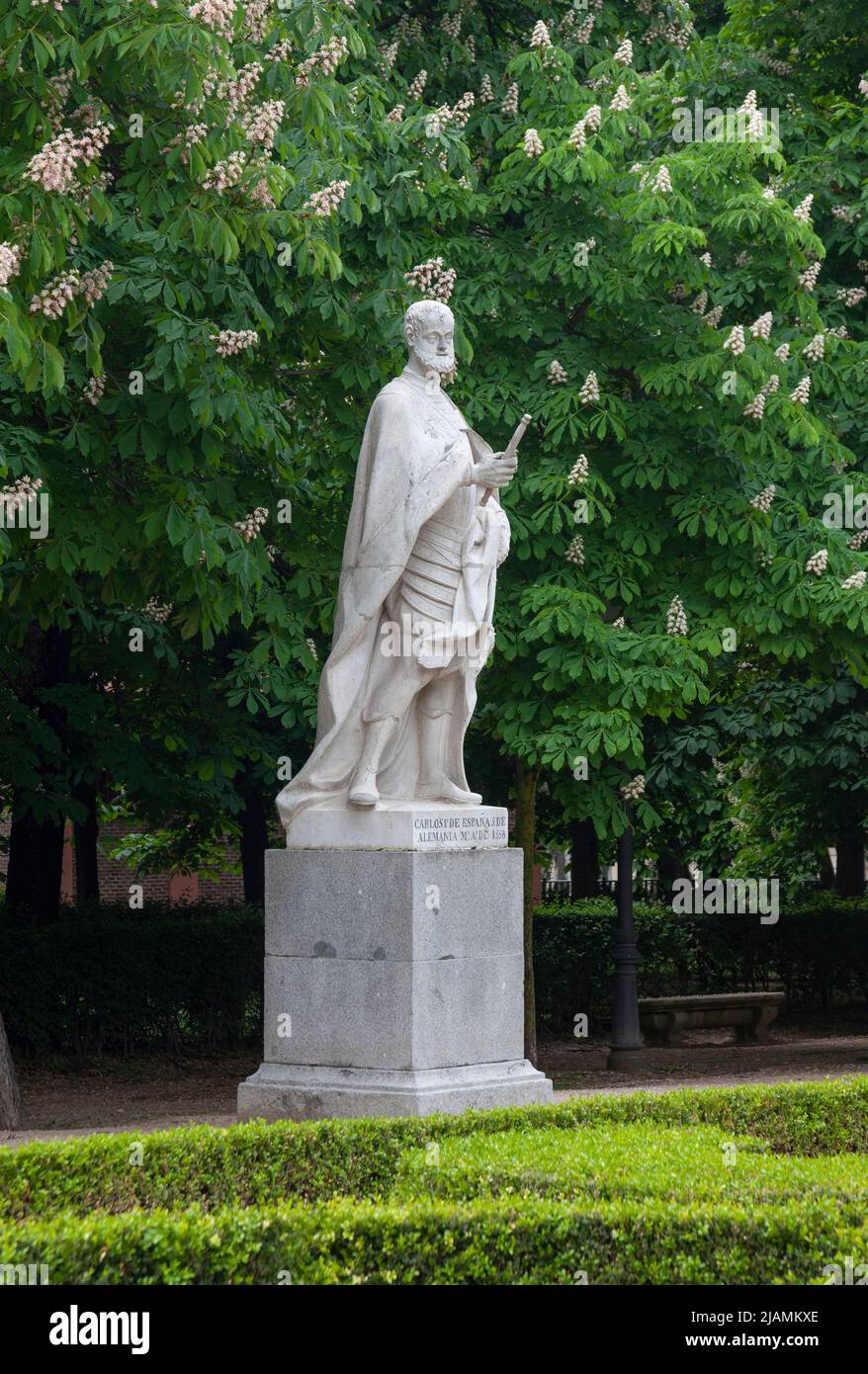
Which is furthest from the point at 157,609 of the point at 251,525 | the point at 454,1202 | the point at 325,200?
the point at 454,1202

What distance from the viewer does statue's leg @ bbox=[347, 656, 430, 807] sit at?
9977 millimetres

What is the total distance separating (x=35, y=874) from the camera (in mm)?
18266

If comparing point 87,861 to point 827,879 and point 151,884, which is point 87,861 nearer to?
point 827,879

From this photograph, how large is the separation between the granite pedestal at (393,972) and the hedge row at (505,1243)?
2.56 meters

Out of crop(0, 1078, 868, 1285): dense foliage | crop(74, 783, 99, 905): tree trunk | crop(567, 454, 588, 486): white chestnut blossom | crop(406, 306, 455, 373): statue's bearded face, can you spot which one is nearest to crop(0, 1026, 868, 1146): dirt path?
crop(74, 783, 99, 905): tree trunk

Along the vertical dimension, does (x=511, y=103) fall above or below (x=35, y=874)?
above

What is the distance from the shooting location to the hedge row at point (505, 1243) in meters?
6.36

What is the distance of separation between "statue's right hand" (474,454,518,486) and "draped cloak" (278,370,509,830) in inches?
2.7

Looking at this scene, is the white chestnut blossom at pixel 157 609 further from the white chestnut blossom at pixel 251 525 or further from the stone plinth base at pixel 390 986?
the stone plinth base at pixel 390 986

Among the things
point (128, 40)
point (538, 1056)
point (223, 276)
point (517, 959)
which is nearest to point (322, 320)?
point (223, 276)

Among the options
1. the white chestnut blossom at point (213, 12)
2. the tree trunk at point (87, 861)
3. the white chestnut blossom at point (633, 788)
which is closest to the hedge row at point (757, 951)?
the tree trunk at point (87, 861)

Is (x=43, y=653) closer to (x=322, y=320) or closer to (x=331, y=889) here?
(x=322, y=320)

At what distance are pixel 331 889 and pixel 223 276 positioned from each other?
4.51 m

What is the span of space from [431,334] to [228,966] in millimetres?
10283
